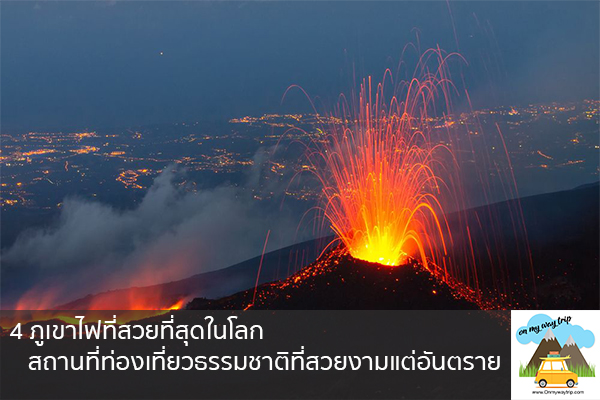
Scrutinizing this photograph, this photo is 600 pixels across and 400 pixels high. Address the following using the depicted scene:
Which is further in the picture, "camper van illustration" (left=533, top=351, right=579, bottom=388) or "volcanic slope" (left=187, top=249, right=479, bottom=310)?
"volcanic slope" (left=187, top=249, right=479, bottom=310)

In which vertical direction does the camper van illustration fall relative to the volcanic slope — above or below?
below

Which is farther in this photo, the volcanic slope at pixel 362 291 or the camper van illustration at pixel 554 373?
the volcanic slope at pixel 362 291

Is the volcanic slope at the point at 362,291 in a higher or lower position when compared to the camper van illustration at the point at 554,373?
higher

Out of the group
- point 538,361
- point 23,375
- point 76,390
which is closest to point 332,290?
point 538,361

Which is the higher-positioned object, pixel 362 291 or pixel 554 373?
pixel 362 291

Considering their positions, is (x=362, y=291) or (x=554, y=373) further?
(x=362, y=291)
